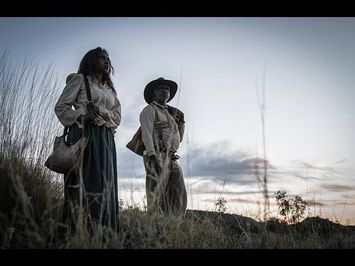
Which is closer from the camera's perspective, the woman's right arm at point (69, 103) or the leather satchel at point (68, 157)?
the leather satchel at point (68, 157)

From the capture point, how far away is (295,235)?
15.1ft

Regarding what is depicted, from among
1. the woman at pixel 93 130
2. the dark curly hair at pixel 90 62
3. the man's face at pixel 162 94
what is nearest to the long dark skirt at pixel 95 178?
the woman at pixel 93 130

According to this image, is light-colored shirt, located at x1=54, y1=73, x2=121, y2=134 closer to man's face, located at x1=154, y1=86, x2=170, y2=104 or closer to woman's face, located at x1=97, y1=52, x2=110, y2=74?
woman's face, located at x1=97, y1=52, x2=110, y2=74

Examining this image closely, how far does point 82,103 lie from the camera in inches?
138

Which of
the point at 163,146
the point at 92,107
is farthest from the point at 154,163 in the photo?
the point at 92,107

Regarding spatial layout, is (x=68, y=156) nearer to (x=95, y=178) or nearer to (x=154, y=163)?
(x=95, y=178)

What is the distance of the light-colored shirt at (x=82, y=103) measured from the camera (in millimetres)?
3406

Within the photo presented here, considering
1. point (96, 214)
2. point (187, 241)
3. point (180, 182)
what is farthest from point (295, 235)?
point (96, 214)

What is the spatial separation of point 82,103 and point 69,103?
4.5 inches

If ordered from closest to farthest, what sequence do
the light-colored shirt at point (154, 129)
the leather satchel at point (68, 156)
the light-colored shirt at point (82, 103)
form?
the leather satchel at point (68, 156)
the light-colored shirt at point (82, 103)
the light-colored shirt at point (154, 129)

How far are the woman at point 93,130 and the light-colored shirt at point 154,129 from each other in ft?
2.44

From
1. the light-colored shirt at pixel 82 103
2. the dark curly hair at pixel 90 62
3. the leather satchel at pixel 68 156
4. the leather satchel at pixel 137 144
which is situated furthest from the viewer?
the leather satchel at pixel 137 144

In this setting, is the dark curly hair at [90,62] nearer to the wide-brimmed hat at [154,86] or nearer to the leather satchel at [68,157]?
the leather satchel at [68,157]
